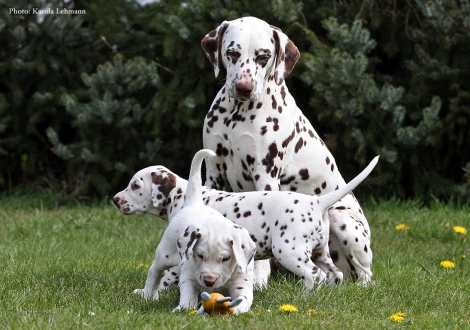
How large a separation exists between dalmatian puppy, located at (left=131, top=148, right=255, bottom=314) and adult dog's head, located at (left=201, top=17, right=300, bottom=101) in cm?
80

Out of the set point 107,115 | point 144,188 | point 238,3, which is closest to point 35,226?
point 107,115

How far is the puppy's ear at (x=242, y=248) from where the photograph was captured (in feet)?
14.9

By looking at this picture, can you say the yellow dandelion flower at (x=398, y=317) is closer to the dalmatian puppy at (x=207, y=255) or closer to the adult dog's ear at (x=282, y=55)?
the dalmatian puppy at (x=207, y=255)

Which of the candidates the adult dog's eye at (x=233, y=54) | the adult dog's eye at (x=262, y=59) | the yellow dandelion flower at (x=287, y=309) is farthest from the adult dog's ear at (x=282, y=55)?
the yellow dandelion flower at (x=287, y=309)

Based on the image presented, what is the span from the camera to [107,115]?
33.1ft

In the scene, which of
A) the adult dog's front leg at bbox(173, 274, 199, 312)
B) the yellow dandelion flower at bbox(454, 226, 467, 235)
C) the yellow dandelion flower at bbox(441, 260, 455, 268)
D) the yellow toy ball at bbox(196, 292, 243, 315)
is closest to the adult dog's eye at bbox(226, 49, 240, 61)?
the adult dog's front leg at bbox(173, 274, 199, 312)

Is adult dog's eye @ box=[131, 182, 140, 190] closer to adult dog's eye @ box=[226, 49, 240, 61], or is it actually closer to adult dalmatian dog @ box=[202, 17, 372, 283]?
adult dalmatian dog @ box=[202, 17, 372, 283]

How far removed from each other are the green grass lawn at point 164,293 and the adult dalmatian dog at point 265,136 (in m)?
0.51

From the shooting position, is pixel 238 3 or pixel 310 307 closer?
pixel 310 307

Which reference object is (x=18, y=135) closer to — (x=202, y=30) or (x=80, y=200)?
(x=80, y=200)

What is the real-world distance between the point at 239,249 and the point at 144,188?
1.47m

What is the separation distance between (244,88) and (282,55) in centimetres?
51

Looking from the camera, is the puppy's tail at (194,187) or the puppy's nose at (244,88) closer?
the puppy's tail at (194,187)

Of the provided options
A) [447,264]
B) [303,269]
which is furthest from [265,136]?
[447,264]
